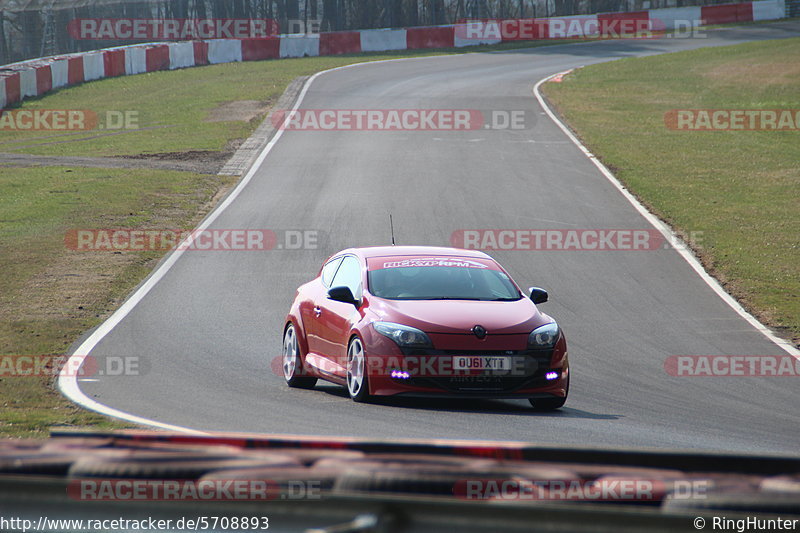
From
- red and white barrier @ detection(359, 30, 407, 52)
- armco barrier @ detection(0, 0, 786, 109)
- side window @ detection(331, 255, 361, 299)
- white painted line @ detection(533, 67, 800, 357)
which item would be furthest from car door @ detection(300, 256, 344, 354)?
red and white barrier @ detection(359, 30, 407, 52)

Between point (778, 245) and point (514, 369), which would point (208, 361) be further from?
point (778, 245)

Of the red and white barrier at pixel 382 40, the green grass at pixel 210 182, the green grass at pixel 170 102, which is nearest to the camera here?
the green grass at pixel 210 182

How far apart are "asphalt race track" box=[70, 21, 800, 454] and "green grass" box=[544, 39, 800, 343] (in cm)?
100

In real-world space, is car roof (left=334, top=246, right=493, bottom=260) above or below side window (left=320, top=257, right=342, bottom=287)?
above

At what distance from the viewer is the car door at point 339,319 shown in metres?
10.7

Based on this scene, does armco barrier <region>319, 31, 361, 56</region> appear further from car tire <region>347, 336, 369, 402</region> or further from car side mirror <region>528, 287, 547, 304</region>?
car tire <region>347, 336, 369, 402</region>

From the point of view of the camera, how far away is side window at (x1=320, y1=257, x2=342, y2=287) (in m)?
11.9

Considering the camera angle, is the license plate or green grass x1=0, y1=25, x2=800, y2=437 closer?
the license plate

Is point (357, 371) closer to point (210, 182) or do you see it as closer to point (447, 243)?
point (447, 243)

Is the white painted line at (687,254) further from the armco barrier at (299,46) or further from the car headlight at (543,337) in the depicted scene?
the armco barrier at (299,46)

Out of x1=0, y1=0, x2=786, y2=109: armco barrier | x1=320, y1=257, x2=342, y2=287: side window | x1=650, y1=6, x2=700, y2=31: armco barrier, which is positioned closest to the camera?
x1=320, y1=257, x2=342, y2=287: side window

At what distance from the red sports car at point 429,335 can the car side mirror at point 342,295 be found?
0.4 inches

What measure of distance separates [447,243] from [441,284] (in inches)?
349

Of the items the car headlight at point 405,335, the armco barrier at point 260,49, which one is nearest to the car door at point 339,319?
the car headlight at point 405,335
